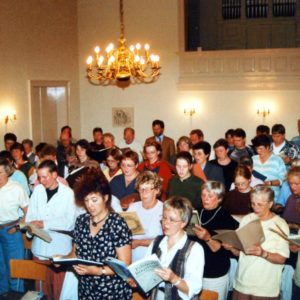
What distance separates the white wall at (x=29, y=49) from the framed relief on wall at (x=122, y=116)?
56.2 inches

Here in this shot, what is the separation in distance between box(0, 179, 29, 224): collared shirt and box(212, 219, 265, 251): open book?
2523mm

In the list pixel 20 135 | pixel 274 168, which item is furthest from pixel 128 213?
pixel 20 135

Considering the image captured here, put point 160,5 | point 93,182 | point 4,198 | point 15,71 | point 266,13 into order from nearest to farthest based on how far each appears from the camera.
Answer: point 93,182, point 4,198, point 15,71, point 160,5, point 266,13

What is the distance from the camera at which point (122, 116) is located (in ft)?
47.1

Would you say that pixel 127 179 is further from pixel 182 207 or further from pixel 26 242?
pixel 182 207

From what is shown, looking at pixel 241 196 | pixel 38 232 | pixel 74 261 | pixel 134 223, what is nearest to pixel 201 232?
pixel 134 223

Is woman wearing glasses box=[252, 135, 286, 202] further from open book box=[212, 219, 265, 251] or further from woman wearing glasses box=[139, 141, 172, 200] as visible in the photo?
open book box=[212, 219, 265, 251]

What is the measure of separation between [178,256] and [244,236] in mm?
661

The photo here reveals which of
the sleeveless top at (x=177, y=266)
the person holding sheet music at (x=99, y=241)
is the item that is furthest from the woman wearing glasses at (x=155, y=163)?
the sleeveless top at (x=177, y=266)

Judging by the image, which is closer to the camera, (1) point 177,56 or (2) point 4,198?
(2) point 4,198

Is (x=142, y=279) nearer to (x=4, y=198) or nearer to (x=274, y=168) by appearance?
(x=4, y=198)

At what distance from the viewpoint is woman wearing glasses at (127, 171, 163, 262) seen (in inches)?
190

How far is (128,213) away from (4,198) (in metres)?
1.68

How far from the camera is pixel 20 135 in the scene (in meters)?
12.1
